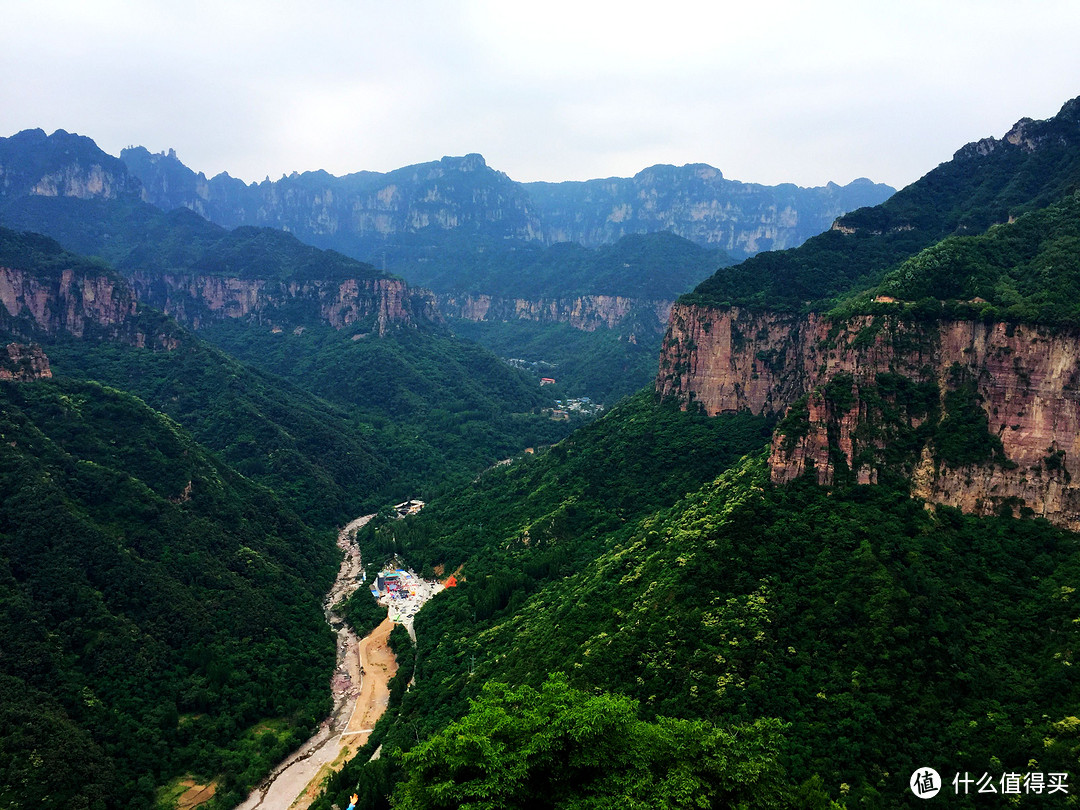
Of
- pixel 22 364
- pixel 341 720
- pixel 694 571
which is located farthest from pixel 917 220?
pixel 22 364

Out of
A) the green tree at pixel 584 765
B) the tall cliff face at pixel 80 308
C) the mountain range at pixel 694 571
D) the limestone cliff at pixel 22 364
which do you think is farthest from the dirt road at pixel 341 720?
the tall cliff face at pixel 80 308

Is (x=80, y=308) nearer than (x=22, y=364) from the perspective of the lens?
No

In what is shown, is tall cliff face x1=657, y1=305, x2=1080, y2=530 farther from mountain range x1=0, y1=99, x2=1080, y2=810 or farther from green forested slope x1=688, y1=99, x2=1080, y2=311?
green forested slope x1=688, y1=99, x2=1080, y2=311

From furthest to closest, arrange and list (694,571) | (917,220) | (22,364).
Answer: (917,220), (22,364), (694,571)

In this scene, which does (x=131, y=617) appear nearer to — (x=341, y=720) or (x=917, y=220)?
(x=341, y=720)

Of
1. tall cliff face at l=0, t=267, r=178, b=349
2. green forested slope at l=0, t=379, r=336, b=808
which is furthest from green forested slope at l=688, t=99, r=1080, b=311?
tall cliff face at l=0, t=267, r=178, b=349

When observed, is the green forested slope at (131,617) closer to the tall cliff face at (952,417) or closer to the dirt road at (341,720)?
the dirt road at (341,720)
